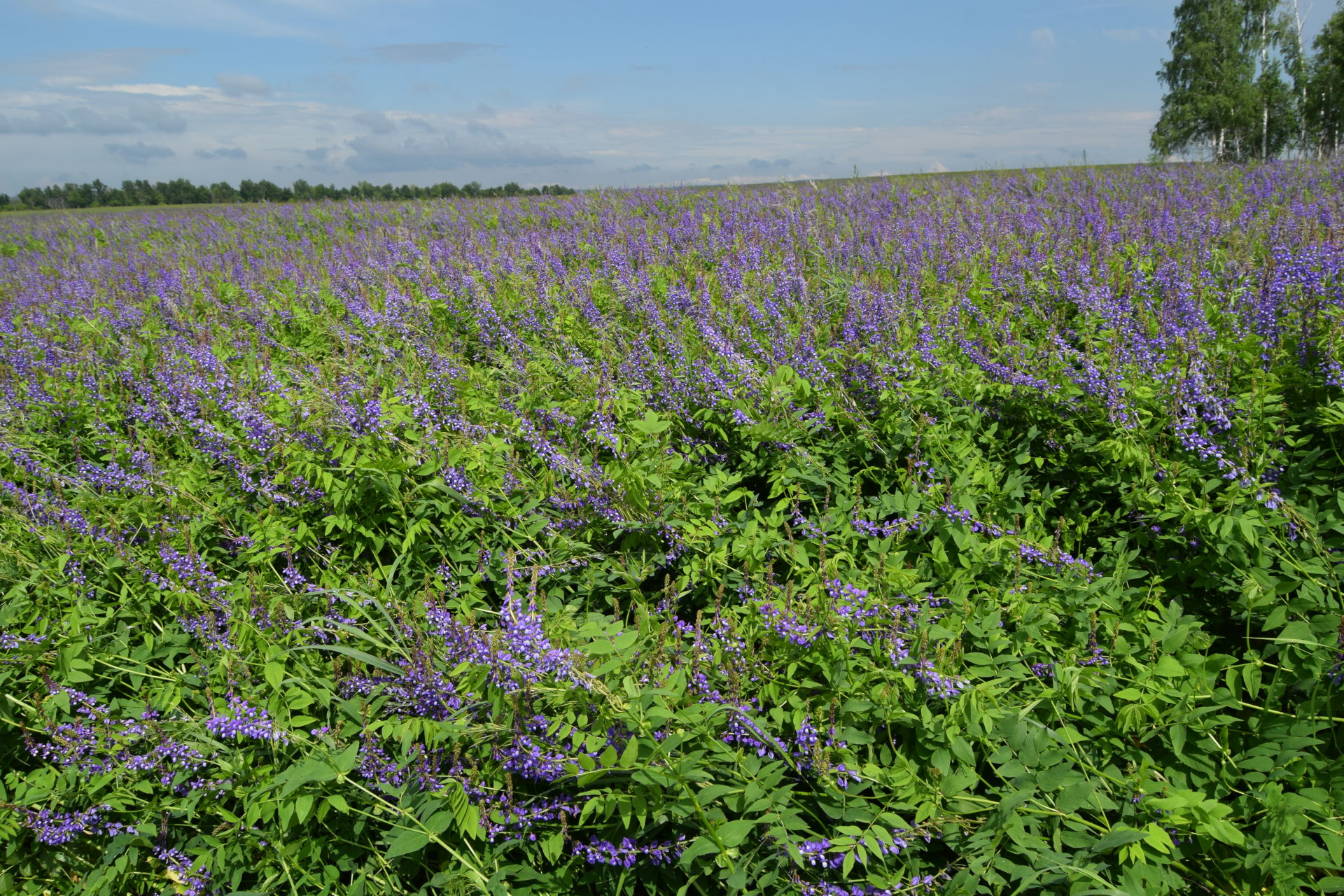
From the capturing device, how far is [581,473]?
3311 millimetres

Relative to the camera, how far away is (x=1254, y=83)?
31438 millimetres

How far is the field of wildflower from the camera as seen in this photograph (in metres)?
2.25

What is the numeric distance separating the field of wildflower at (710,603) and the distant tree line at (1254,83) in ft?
117

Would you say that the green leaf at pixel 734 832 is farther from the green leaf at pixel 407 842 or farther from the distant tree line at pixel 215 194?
the distant tree line at pixel 215 194

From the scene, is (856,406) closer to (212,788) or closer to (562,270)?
(212,788)

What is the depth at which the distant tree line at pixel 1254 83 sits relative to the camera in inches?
1220

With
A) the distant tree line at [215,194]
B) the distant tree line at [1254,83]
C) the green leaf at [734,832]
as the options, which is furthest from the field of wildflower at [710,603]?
the distant tree line at [1254,83]

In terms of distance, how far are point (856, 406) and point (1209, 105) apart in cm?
3904

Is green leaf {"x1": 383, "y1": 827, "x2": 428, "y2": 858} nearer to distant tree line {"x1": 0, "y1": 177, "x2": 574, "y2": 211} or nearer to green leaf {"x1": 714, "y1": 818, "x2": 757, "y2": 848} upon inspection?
green leaf {"x1": 714, "y1": 818, "x2": 757, "y2": 848}

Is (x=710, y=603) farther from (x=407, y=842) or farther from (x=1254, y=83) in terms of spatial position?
(x=1254, y=83)

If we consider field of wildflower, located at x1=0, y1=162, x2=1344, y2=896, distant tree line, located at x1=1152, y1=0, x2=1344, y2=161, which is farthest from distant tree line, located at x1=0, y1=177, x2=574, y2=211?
distant tree line, located at x1=1152, y1=0, x2=1344, y2=161

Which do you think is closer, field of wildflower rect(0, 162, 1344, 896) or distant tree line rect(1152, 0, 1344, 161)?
field of wildflower rect(0, 162, 1344, 896)

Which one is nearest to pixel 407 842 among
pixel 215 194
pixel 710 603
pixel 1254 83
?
pixel 710 603

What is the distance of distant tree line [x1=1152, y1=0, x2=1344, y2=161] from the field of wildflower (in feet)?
117
